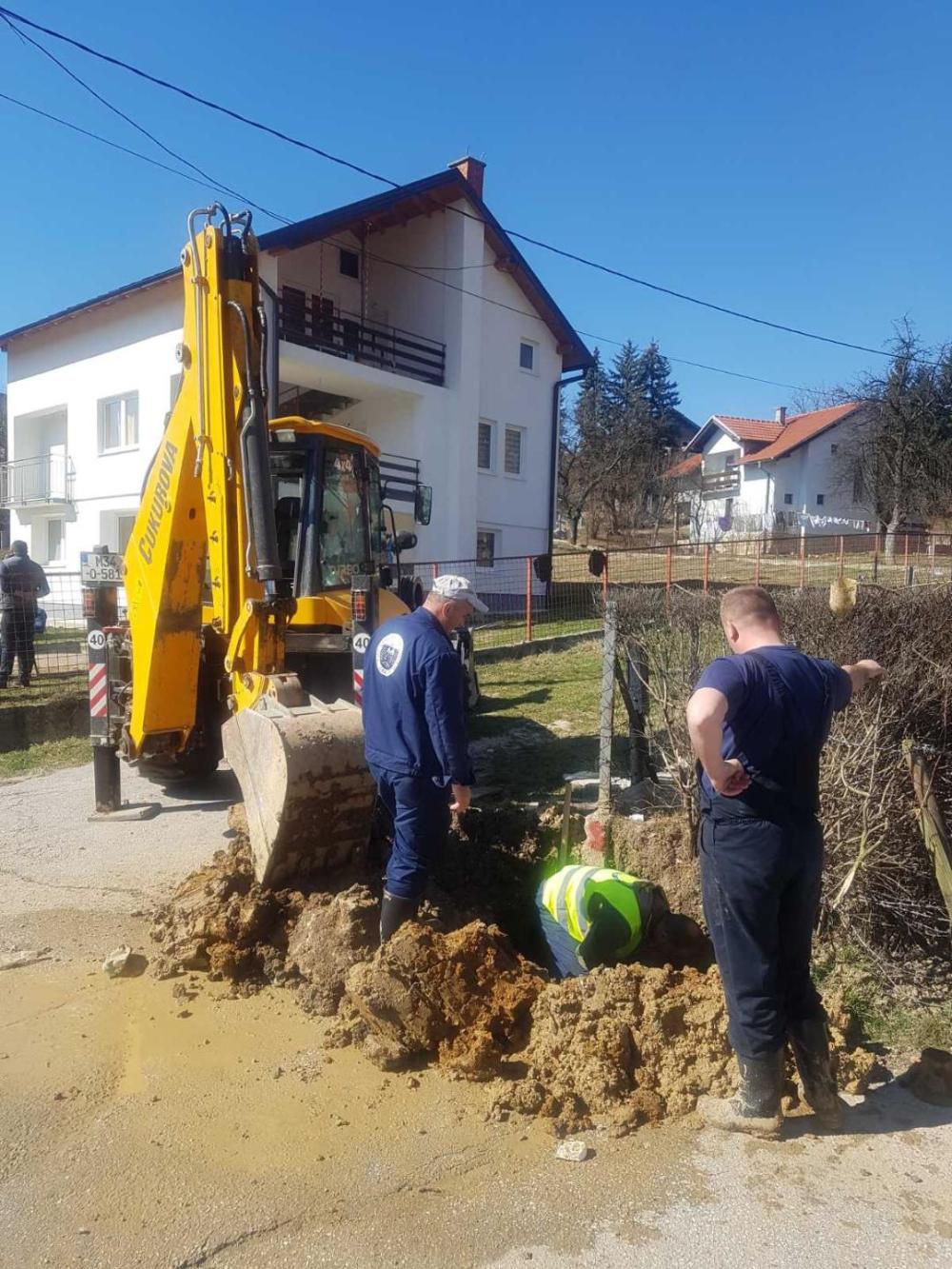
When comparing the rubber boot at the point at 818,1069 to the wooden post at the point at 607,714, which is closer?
the rubber boot at the point at 818,1069

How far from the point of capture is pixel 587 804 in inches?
228

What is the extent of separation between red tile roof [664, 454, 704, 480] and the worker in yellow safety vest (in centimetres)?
4892

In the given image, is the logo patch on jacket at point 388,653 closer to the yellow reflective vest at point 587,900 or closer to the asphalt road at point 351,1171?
the yellow reflective vest at point 587,900

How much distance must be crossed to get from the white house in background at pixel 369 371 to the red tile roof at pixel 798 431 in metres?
25.9

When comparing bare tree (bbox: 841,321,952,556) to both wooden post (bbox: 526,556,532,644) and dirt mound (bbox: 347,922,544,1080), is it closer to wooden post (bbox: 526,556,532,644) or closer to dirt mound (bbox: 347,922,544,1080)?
wooden post (bbox: 526,556,532,644)

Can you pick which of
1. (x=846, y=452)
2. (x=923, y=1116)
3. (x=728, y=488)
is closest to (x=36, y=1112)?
(x=923, y=1116)

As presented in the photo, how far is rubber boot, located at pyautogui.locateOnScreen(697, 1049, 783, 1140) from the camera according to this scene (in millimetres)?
3074

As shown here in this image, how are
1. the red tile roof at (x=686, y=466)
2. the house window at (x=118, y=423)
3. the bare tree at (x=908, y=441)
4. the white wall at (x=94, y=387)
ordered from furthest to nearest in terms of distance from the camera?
the red tile roof at (x=686, y=466) → the bare tree at (x=908, y=441) → the house window at (x=118, y=423) → the white wall at (x=94, y=387)

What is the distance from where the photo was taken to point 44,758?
9086 millimetres

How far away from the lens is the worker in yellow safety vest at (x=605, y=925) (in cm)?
419

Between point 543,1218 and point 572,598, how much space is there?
14709mm

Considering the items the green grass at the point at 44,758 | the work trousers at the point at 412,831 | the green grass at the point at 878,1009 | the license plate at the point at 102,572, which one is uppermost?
the license plate at the point at 102,572

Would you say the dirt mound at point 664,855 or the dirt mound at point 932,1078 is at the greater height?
the dirt mound at point 664,855

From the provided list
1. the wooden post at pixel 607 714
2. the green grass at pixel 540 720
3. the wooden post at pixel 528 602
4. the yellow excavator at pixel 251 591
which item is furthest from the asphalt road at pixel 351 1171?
the wooden post at pixel 528 602
